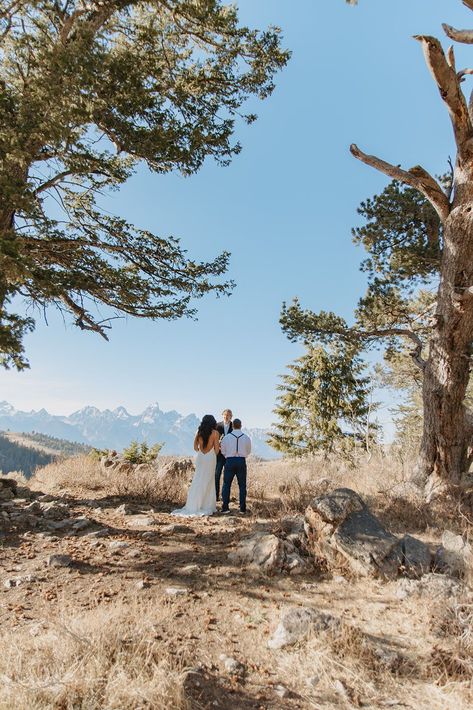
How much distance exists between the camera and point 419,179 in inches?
324

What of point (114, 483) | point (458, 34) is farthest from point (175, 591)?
point (458, 34)

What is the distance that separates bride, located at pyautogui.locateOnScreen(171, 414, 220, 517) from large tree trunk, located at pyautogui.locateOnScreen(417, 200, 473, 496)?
434cm

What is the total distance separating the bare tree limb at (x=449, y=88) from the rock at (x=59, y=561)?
393 inches

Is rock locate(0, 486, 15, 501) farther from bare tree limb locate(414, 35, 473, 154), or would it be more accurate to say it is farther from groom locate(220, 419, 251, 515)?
bare tree limb locate(414, 35, 473, 154)

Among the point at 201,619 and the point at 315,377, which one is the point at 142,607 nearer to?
the point at 201,619

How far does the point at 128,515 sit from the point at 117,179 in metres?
6.93

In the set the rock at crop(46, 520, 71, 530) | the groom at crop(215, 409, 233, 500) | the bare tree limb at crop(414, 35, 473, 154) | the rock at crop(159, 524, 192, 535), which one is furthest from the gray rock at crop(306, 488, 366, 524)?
the bare tree limb at crop(414, 35, 473, 154)

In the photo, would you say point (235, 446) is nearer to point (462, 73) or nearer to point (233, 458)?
point (233, 458)

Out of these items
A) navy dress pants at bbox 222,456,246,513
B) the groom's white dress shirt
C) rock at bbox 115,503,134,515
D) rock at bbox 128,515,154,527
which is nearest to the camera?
rock at bbox 128,515,154,527

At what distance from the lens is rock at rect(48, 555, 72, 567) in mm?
4867

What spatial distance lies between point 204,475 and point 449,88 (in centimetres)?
893

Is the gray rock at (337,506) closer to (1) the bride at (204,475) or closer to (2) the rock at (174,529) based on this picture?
(2) the rock at (174,529)

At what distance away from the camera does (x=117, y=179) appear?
28.3 ft

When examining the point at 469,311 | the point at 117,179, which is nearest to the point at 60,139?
the point at 117,179
